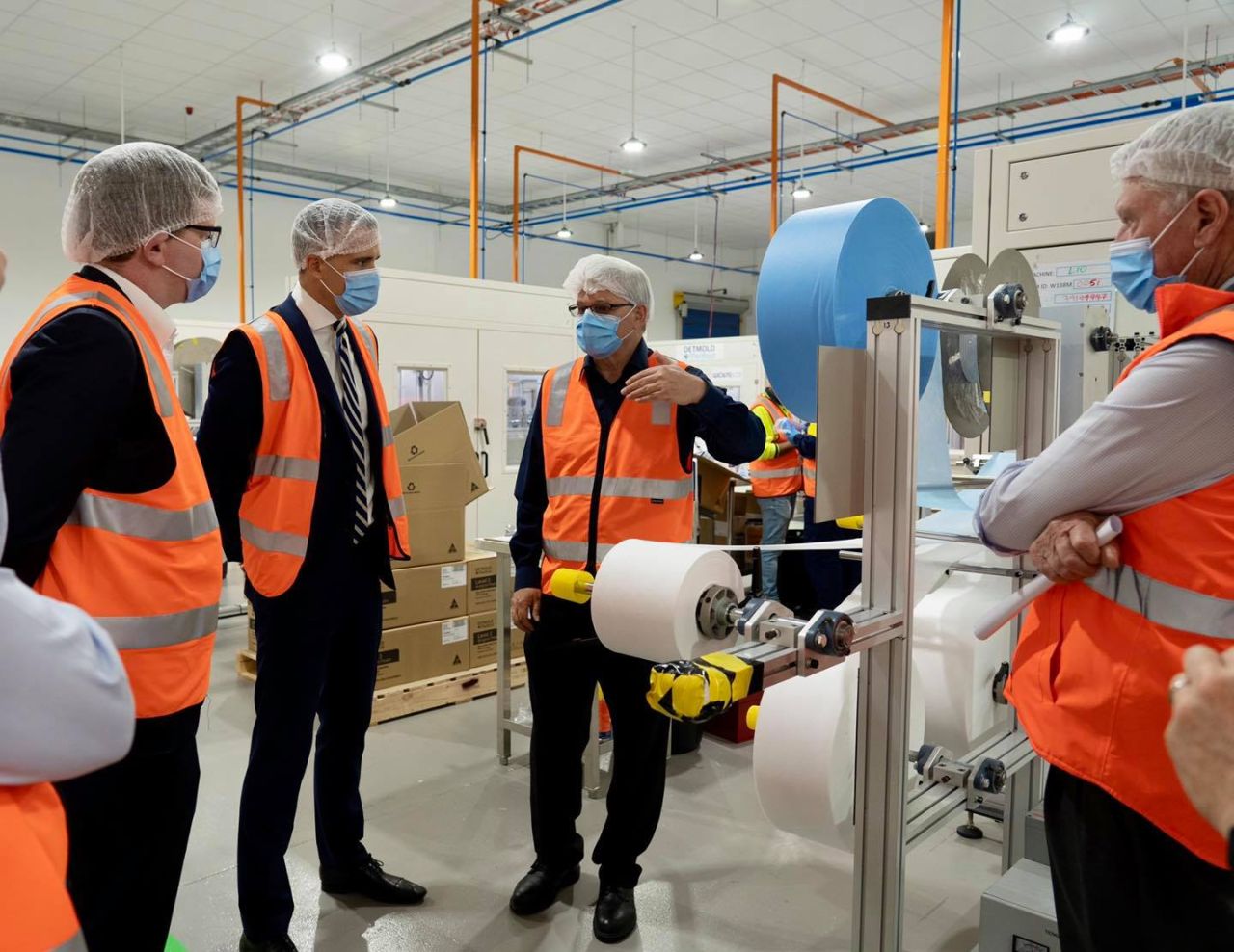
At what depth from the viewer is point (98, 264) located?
1647 mm

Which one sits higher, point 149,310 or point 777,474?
point 149,310

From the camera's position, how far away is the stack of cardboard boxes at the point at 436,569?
4027 millimetres

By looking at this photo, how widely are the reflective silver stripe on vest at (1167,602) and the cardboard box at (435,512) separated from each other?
3185mm

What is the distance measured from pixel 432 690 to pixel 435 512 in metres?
0.82

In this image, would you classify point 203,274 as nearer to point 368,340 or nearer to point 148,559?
point 148,559

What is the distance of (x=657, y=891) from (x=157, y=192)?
7.28ft

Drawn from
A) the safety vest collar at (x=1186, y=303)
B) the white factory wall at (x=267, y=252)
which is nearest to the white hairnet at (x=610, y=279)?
the safety vest collar at (x=1186, y=303)

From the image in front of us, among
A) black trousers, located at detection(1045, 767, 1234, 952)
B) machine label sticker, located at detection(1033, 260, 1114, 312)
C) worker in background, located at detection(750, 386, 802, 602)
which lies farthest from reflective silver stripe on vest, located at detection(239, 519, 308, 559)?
worker in background, located at detection(750, 386, 802, 602)

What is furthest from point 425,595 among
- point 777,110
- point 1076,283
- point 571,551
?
point 777,110

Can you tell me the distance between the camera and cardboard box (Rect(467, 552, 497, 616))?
14.1 ft

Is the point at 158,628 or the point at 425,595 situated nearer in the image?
the point at 158,628

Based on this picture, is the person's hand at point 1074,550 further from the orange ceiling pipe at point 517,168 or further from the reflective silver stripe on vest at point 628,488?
the orange ceiling pipe at point 517,168

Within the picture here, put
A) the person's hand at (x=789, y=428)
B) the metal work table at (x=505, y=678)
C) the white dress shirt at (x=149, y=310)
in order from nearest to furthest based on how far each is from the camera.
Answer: the white dress shirt at (x=149, y=310), the metal work table at (x=505, y=678), the person's hand at (x=789, y=428)

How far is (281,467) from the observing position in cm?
216
